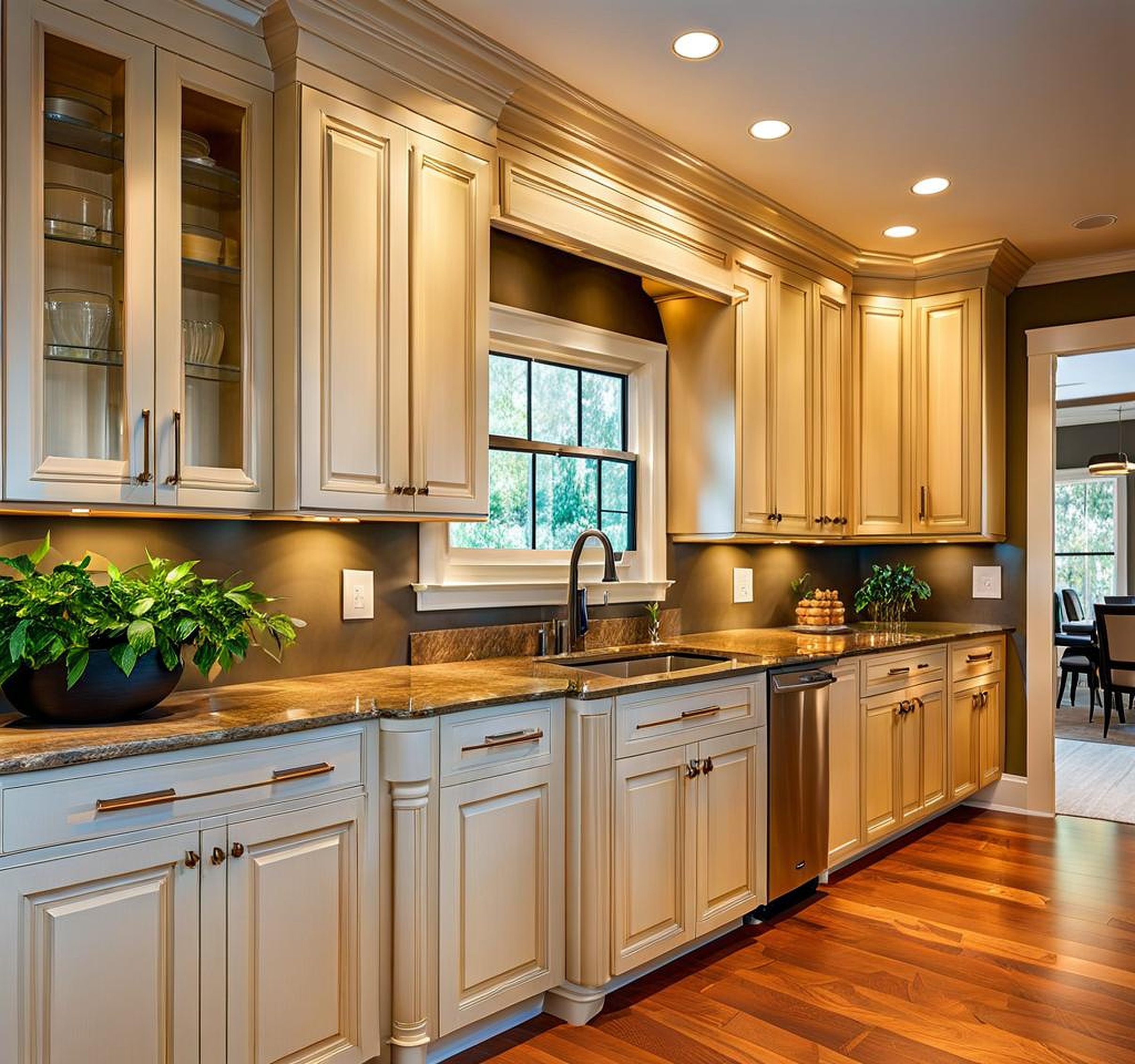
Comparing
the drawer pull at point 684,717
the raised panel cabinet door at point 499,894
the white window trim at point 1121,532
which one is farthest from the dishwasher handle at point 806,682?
the white window trim at point 1121,532

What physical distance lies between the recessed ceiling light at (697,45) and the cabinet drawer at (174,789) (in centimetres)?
198

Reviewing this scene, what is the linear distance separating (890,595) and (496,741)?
2.98 meters

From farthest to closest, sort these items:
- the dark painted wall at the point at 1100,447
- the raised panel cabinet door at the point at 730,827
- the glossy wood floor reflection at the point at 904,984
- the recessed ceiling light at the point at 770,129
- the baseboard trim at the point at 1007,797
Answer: the dark painted wall at the point at 1100,447
the baseboard trim at the point at 1007,797
the recessed ceiling light at the point at 770,129
the raised panel cabinet door at the point at 730,827
the glossy wood floor reflection at the point at 904,984

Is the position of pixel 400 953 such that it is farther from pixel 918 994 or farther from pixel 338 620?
pixel 918 994

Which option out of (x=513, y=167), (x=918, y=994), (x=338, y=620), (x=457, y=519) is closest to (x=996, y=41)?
(x=513, y=167)

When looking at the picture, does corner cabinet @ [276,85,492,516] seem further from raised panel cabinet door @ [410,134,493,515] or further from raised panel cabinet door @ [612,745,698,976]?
raised panel cabinet door @ [612,745,698,976]

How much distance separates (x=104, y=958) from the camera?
168cm

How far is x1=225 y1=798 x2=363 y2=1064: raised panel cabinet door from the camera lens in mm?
1874

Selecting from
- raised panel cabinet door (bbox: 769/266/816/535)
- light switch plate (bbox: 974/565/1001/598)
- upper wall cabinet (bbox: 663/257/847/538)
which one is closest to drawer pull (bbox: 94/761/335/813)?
upper wall cabinet (bbox: 663/257/847/538)

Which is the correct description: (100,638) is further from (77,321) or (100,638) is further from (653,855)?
A: (653,855)

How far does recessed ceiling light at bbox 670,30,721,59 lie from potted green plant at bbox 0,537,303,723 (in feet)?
6.17

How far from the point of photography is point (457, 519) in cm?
268

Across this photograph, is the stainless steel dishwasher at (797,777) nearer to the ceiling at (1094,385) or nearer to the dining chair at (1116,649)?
the ceiling at (1094,385)

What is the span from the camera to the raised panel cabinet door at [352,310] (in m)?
2.29
